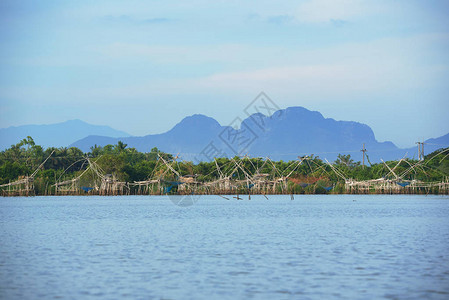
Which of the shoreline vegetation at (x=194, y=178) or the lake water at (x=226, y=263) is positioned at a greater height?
the shoreline vegetation at (x=194, y=178)

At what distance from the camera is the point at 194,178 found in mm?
82000

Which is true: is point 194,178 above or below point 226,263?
above

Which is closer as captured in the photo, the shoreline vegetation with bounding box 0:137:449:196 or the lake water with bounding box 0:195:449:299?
the lake water with bounding box 0:195:449:299

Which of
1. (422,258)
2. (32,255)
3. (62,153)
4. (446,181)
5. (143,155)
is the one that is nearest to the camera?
(422,258)

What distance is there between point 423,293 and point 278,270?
4238 mm

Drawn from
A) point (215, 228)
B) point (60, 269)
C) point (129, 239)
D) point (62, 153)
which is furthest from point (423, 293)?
point (62, 153)

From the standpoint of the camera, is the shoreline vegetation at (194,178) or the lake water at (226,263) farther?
the shoreline vegetation at (194,178)

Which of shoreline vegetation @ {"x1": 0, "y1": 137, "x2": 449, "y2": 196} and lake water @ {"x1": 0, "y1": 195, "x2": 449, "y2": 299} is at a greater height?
shoreline vegetation @ {"x1": 0, "y1": 137, "x2": 449, "y2": 196}

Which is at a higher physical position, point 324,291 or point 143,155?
point 143,155

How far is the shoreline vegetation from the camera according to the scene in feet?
267

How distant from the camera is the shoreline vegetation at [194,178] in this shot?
81.3 meters

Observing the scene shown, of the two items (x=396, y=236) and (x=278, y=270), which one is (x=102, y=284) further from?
(x=396, y=236)

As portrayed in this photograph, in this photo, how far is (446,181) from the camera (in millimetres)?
79750

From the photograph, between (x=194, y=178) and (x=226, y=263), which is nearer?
(x=226, y=263)
